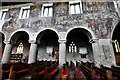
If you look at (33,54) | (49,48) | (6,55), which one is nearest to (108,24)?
(49,48)

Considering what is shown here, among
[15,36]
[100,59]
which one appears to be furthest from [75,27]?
[15,36]

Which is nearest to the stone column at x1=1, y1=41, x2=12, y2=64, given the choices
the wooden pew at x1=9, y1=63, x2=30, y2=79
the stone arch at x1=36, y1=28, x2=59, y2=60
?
the stone arch at x1=36, y1=28, x2=59, y2=60

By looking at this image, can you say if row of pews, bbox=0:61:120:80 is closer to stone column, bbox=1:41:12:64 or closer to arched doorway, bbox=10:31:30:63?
stone column, bbox=1:41:12:64

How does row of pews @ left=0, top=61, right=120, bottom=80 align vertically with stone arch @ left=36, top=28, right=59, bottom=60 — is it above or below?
below

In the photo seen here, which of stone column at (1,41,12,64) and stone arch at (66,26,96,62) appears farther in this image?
stone arch at (66,26,96,62)

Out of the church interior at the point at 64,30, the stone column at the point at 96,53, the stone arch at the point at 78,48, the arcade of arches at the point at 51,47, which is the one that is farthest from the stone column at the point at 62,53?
the stone column at the point at 96,53

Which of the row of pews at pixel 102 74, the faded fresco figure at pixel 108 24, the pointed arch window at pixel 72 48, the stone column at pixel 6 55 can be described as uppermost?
the faded fresco figure at pixel 108 24

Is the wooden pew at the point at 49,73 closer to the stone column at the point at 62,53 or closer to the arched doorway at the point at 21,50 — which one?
the stone column at the point at 62,53

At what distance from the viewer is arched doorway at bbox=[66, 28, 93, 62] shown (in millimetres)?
13922

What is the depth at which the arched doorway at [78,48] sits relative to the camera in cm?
1392

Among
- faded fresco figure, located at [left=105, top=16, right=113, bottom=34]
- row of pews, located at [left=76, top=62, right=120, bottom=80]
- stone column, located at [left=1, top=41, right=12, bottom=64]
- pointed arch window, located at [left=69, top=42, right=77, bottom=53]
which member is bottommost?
row of pews, located at [left=76, top=62, right=120, bottom=80]

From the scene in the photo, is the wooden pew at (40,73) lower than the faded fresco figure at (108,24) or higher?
lower

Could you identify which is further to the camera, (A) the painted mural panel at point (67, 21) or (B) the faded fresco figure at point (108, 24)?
(A) the painted mural panel at point (67, 21)

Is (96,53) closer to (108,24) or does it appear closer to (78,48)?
(108,24)
